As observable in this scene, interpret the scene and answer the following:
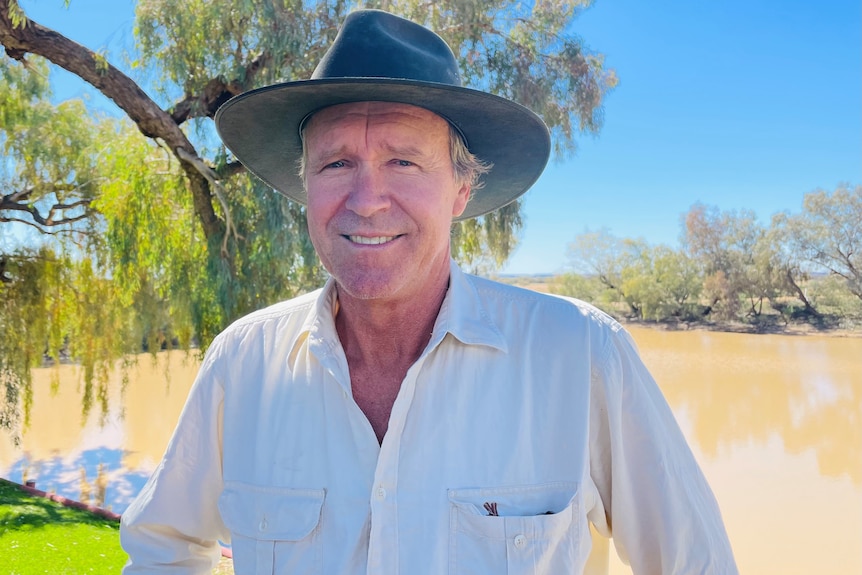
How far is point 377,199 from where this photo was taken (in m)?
1.02

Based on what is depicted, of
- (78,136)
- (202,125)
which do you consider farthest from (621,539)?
(78,136)

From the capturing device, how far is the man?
3.05ft

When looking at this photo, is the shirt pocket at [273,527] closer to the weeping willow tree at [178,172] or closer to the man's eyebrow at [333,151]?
the man's eyebrow at [333,151]

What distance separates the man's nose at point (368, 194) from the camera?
1.01 m

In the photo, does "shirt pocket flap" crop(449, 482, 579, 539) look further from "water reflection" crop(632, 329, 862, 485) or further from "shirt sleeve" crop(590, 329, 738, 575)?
"water reflection" crop(632, 329, 862, 485)

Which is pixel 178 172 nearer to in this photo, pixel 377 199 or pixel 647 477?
pixel 377 199

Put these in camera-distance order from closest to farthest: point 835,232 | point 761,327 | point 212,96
Result: point 212,96 → point 835,232 → point 761,327

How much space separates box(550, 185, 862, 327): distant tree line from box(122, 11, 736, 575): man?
24.3 metres

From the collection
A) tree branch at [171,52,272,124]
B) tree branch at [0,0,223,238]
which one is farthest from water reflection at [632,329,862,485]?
tree branch at [0,0,223,238]

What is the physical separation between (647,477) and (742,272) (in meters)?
26.5

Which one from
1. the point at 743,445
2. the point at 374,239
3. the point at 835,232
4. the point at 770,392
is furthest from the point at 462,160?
the point at 835,232

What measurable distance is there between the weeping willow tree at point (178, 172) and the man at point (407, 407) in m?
3.83

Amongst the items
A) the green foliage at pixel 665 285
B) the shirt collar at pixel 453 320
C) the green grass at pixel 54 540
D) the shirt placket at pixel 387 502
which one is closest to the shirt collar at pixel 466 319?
the shirt collar at pixel 453 320

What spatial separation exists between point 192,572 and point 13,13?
12.9ft
